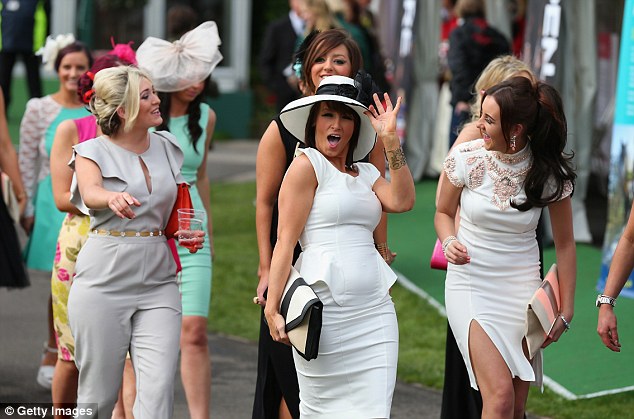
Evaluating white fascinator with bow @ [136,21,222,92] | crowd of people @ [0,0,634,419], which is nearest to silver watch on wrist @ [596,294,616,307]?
crowd of people @ [0,0,634,419]

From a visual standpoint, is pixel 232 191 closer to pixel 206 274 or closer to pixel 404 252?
pixel 404 252

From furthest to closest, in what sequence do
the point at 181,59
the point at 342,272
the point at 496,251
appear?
the point at 181,59
the point at 496,251
the point at 342,272

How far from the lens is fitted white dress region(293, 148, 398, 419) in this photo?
4641mm

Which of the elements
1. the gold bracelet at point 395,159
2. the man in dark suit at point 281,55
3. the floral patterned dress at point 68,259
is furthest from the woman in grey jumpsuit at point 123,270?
the man in dark suit at point 281,55

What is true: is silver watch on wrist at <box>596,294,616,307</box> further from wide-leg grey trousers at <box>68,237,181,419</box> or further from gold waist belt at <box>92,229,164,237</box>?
gold waist belt at <box>92,229,164,237</box>

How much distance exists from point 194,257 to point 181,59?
3.44ft

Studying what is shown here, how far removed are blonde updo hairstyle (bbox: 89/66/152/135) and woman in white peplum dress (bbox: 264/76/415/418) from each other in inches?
34.4

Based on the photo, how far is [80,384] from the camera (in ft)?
17.3

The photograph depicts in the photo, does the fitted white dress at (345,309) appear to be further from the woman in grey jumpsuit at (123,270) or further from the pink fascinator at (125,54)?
the pink fascinator at (125,54)

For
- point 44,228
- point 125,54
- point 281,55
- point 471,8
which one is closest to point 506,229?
point 125,54

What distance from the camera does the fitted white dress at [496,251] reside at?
5207 mm

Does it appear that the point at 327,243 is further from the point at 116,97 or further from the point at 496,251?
the point at 116,97

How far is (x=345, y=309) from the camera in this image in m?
4.66

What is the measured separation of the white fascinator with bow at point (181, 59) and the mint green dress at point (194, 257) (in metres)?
0.22
